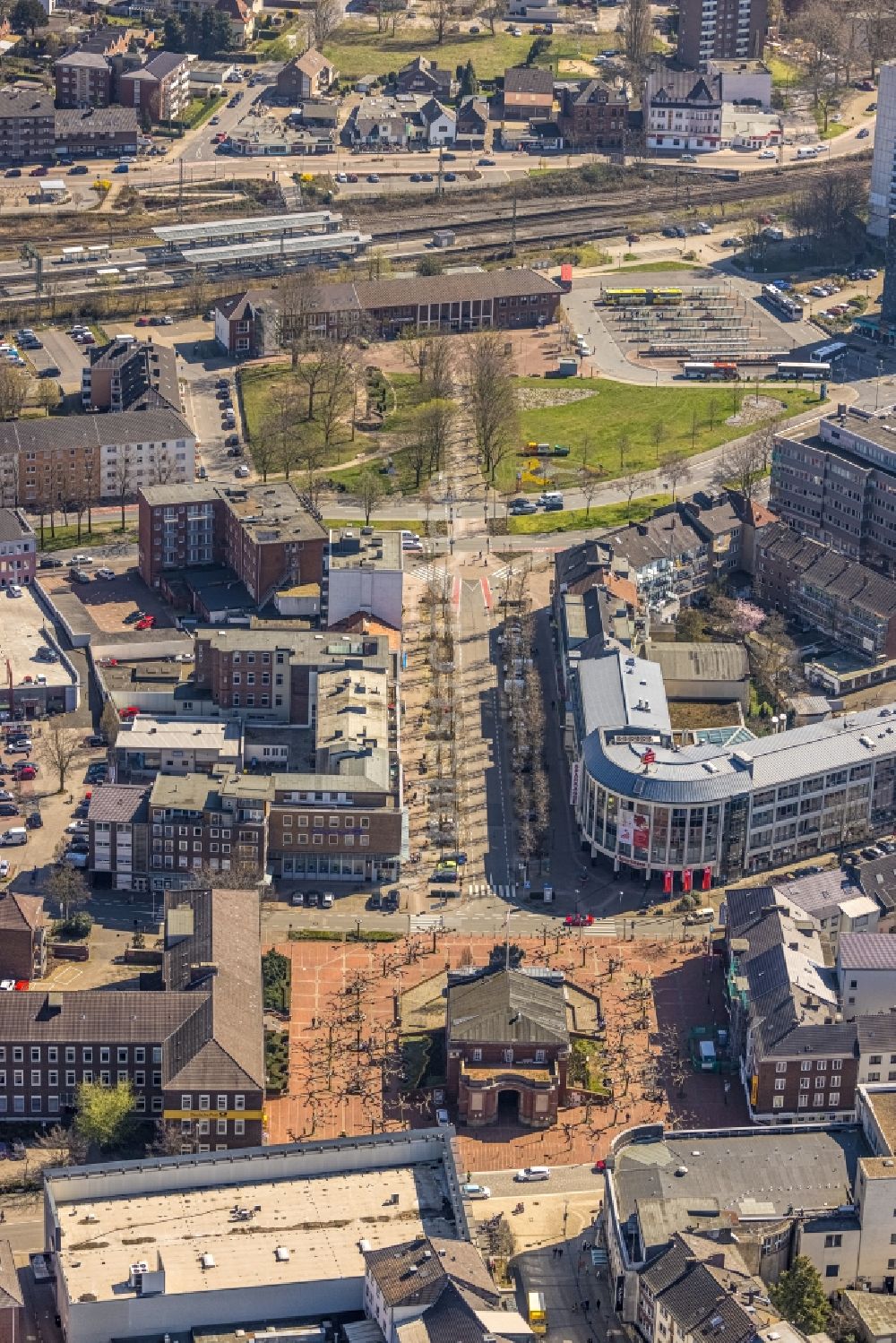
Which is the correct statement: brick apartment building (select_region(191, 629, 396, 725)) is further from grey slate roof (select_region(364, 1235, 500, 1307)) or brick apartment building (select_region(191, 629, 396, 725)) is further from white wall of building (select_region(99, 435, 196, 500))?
grey slate roof (select_region(364, 1235, 500, 1307))

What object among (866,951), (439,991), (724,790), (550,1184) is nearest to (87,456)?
(724,790)

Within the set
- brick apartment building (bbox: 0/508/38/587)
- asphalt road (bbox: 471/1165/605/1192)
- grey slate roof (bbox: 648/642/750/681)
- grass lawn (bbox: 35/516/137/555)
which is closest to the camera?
asphalt road (bbox: 471/1165/605/1192)

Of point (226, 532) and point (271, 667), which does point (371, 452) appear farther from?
point (271, 667)

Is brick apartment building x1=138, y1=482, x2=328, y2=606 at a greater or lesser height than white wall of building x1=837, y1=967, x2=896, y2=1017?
greater

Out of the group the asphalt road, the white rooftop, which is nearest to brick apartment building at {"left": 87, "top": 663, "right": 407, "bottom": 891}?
the white rooftop

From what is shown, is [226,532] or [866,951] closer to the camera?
[866,951]

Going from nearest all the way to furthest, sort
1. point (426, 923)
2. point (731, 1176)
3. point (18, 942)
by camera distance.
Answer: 1. point (731, 1176)
2. point (18, 942)
3. point (426, 923)

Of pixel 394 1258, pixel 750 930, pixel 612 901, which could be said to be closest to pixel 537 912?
pixel 612 901
